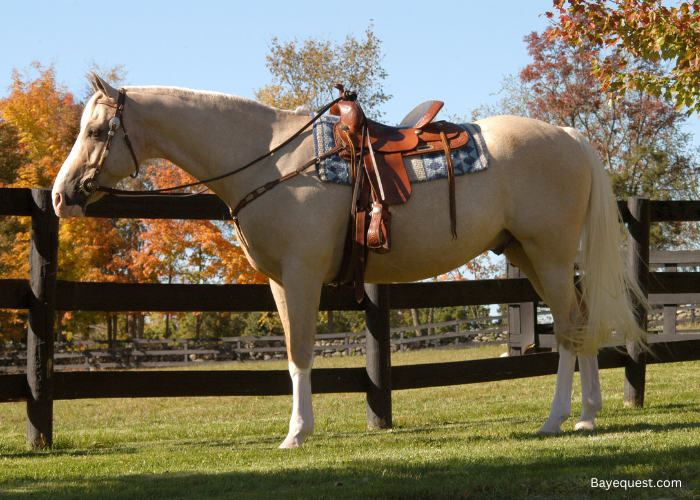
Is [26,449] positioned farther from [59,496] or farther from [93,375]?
[59,496]

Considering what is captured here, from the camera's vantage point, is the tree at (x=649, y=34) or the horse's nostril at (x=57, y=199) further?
the tree at (x=649, y=34)

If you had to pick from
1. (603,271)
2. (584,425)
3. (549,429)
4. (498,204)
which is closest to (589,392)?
(584,425)

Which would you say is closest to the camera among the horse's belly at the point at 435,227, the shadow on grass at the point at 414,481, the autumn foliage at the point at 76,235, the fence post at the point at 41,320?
the shadow on grass at the point at 414,481

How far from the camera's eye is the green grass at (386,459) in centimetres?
284

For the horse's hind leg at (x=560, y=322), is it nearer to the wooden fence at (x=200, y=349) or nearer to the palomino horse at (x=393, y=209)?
the palomino horse at (x=393, y=209)

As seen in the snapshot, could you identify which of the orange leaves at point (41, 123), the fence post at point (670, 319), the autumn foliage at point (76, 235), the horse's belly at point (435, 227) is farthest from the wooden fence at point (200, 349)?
the horse's belly at point (435, 227)

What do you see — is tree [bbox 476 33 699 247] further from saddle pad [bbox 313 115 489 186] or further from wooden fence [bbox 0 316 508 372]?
saddle pad [bbox 313 115 489 186]

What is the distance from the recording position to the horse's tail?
4434 mm

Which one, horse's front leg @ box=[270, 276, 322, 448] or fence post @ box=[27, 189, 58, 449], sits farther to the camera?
fence post @ box=[27, 189, 58, 449]

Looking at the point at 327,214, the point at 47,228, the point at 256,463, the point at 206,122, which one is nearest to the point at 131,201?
the point at 47,228

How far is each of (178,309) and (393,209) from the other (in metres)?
1.96

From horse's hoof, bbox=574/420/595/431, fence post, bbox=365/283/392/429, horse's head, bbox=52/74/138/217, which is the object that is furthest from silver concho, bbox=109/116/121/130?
horse's hoof, bbox=574/420/595/431

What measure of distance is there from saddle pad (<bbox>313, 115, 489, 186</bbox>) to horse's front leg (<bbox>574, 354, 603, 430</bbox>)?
1.59m

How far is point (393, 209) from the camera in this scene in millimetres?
4117
